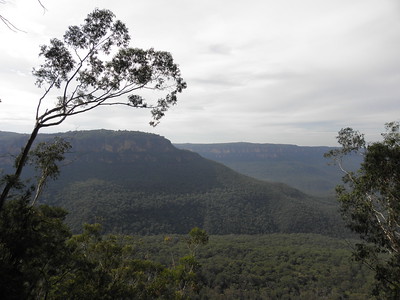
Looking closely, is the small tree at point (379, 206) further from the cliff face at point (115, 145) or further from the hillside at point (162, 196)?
the cliff face at point (115, 145)

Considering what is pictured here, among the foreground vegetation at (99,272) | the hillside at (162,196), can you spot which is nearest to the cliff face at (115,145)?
the hillside at (162,196)

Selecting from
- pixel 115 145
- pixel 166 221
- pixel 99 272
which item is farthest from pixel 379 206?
pixel 115 145

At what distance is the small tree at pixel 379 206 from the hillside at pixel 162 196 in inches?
2221

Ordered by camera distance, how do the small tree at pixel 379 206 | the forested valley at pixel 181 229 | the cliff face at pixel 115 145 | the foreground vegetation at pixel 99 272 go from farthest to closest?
the cliff face at pixel 115 145
the forested valley at pixel 181 229
the small tree at pixel 379 206
the foreground vegetation at pixel 99 272

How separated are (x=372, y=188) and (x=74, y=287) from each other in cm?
1291

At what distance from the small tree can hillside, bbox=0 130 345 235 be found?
56.4 metres

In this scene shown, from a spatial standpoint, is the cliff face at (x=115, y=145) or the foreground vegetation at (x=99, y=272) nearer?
the foreground vegetation at (x=99, y=272)

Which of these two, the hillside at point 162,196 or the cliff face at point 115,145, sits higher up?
the cliff face at point 115,145

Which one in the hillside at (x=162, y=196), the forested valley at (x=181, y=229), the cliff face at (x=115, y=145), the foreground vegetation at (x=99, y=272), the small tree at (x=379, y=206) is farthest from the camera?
the cliff face at (x=115, y=145)

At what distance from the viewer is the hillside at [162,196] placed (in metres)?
72.2

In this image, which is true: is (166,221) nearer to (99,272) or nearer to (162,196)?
(162,196)

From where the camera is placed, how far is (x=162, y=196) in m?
92.1

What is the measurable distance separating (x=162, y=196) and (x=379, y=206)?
277 feet

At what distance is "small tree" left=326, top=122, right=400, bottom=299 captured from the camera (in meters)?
9.85
